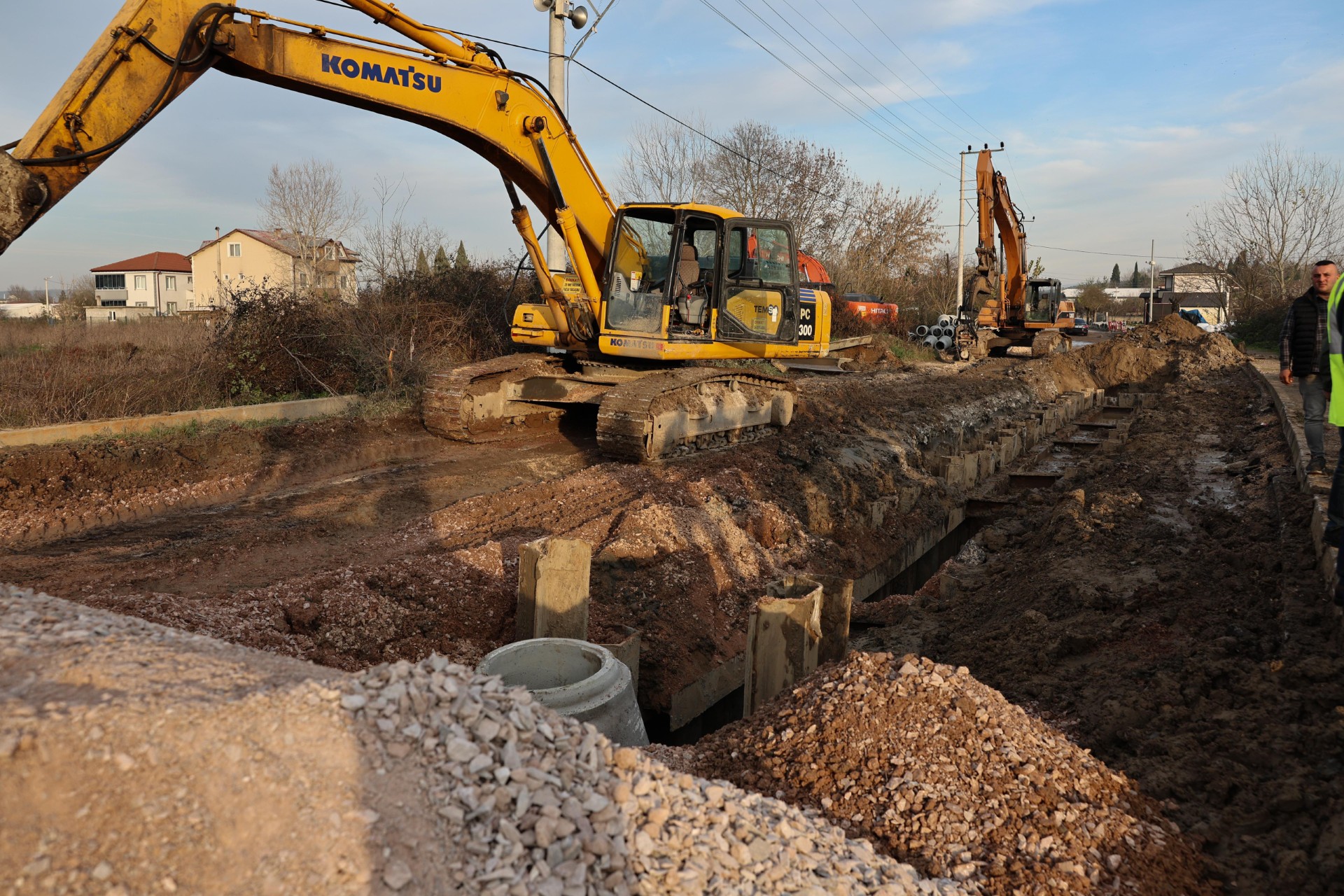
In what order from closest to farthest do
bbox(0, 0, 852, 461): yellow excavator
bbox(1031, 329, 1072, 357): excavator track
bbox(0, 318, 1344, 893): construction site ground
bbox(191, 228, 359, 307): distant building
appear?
1. bbox(0, 318, 1344, 893): construction site ground
2. bbox(0, 0, 852, 461): yellow excavator
3. bbox(1031, 329, 1072, 357): excavator track
4. bbox(191, 228, 359, 307): distant building

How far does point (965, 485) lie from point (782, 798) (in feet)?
29.8

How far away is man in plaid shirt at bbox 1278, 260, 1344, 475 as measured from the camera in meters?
6.91

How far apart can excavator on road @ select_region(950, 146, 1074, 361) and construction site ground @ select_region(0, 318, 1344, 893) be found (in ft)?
39.8

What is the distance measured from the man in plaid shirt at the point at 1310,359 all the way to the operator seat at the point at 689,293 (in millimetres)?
5519

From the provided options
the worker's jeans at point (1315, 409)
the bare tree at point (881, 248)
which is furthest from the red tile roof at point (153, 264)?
the worker's jeans at point (1315, 409)

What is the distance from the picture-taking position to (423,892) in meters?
2.23

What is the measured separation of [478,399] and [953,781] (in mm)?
8083

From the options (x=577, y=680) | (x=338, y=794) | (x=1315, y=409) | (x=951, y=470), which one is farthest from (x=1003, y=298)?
(x=338, y=794)

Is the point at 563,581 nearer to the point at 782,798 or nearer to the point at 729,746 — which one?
the point at 729,746

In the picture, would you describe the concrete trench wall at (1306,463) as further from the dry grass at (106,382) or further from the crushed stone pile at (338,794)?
the dry grass at (106,382)

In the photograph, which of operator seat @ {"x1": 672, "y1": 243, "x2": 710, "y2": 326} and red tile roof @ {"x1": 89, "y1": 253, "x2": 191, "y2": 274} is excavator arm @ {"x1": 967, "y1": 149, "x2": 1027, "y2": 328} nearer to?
operator seat @ {"x1": 672, "y1": 243, "x2": 710, "y2": 326}

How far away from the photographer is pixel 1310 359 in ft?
23.5

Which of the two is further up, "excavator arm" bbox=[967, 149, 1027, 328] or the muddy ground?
"excavator arm" bbox=[967, 149, 1027, 328]

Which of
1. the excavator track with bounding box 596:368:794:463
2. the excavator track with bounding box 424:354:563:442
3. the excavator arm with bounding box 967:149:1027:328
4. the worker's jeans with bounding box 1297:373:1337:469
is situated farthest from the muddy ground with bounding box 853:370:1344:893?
the excavator arm with bounding box 967:149:1027:328
